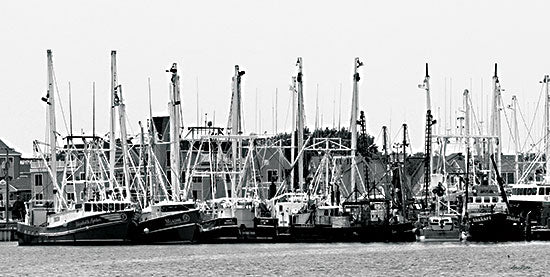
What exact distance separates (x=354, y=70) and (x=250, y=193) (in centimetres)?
1850

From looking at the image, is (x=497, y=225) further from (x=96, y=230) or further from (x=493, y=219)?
(x=96, y=230)

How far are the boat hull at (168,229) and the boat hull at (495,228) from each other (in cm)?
2521

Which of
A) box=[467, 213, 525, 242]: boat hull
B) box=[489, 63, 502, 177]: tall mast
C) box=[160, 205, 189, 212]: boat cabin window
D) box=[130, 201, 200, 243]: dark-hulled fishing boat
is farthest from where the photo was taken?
box=[489, 63, 502, 177]: tall mast

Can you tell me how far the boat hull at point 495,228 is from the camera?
146 m

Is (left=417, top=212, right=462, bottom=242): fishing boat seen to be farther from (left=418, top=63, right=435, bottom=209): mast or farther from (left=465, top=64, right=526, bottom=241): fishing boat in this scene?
(left=418, top=63, right=435, bottom=209): mast

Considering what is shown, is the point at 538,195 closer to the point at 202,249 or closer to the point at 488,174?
the point at 488,174

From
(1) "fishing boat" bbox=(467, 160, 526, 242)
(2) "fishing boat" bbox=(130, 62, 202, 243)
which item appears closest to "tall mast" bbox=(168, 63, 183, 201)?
(2) "fishing boat" bbox=(130, 62, 202, 243)

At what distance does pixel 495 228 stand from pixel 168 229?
1161 inches

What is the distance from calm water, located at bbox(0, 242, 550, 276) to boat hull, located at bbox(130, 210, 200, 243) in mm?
1113

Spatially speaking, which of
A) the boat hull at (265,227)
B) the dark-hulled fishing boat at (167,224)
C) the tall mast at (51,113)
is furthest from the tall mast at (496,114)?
the tall mast at (51,113)

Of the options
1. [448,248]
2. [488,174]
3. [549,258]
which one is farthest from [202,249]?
[488,174]

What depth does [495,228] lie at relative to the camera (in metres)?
147

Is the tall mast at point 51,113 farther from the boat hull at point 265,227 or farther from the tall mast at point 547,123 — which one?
the tall mast at point 547,123

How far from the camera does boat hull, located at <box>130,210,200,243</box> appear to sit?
14625 centimetres
